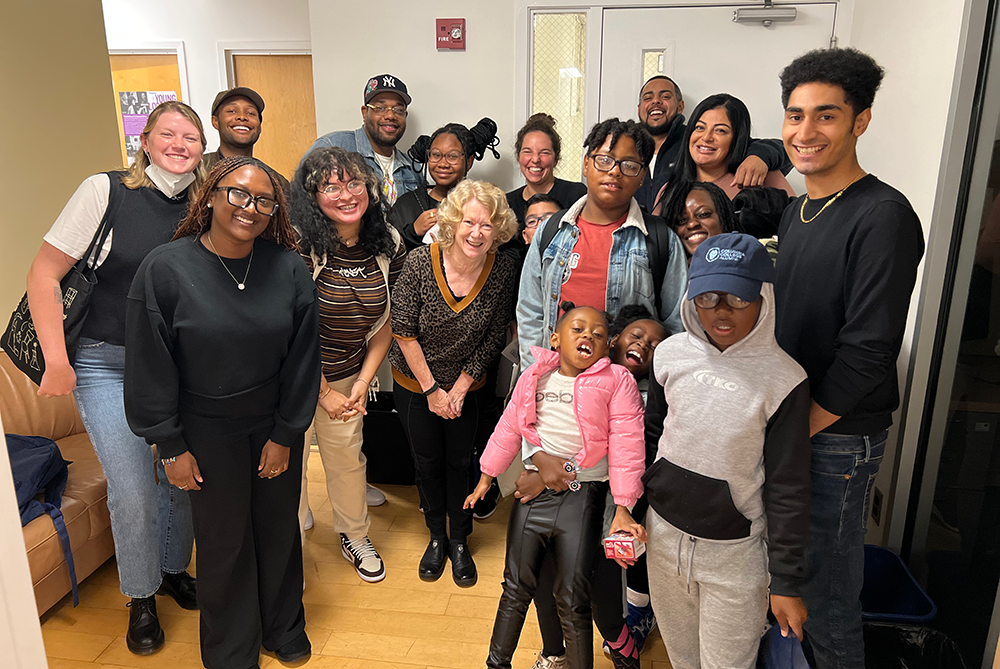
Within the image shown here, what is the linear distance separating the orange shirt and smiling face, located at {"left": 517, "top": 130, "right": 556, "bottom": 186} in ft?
3.20

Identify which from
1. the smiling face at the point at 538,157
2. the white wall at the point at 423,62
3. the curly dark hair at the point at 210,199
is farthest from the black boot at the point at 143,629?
the white wall at the point at 423,62

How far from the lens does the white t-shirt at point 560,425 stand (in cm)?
185

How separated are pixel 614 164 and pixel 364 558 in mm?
1811

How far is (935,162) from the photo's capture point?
2.21 metres

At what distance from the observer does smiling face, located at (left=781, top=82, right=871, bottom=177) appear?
4.93 ft

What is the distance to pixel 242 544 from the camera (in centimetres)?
198

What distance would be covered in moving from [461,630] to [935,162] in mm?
2291

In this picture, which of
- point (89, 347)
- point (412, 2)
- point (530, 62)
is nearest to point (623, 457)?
point (89, 347)

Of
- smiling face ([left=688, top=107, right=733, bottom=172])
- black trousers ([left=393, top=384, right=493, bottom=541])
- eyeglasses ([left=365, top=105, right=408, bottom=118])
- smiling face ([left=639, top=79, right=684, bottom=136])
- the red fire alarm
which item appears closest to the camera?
smiling face ([left=688, top=107, right=733, bottom=172])

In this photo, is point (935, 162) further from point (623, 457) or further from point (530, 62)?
point (530, 62)

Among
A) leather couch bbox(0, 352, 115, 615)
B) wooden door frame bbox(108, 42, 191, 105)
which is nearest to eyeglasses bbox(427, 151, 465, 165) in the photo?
leather couch bbox(0, 352, 115, 615)

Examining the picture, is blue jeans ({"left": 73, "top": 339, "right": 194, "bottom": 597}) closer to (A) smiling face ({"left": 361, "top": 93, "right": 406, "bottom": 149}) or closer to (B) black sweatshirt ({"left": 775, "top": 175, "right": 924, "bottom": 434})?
(A) smiling face ({"left": 361, "top": 93, "right": 406, "bottom": 149})

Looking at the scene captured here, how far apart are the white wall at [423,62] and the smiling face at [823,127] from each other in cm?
247

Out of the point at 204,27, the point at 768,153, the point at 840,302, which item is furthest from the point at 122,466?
the point at 204,27
